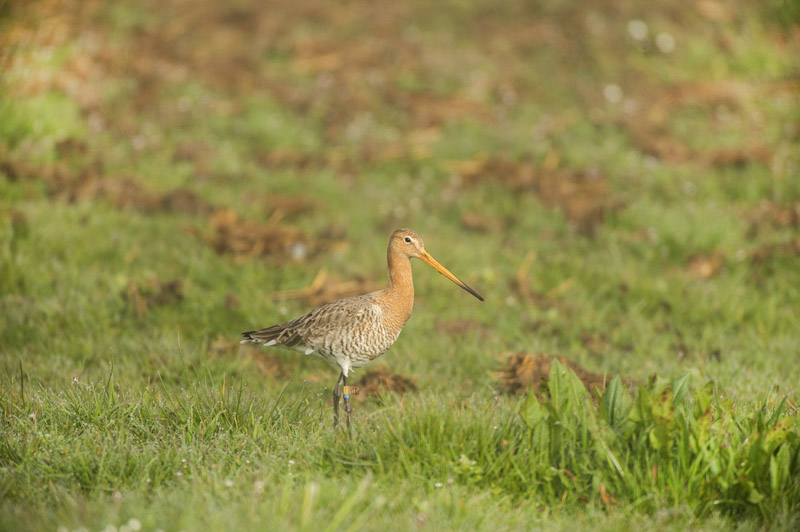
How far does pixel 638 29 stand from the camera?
15203 mm

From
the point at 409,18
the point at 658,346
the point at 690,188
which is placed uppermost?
the point at 409,18

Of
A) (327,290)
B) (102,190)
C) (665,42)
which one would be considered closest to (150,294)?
(327,290)

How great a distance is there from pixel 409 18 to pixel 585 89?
4124 millimetres

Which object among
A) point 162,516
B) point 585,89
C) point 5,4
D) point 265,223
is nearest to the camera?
point 162,516

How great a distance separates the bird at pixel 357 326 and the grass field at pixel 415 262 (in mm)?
386

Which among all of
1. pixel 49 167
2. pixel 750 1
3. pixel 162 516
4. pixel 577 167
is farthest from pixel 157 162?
pixel 750 1

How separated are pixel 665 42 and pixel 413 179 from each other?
5.95m

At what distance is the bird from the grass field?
386mm

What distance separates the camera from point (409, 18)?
16.2 m

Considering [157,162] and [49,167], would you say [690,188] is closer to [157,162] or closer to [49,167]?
[157,162]

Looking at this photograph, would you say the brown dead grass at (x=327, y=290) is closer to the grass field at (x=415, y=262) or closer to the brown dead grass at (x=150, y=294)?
the grass field at (x=415, y=262)

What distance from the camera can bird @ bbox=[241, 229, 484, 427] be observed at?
633cm

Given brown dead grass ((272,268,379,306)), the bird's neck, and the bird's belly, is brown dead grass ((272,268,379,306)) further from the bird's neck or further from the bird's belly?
the bird's belly

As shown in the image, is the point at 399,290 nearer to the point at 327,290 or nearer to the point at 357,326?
the point at 357,326
